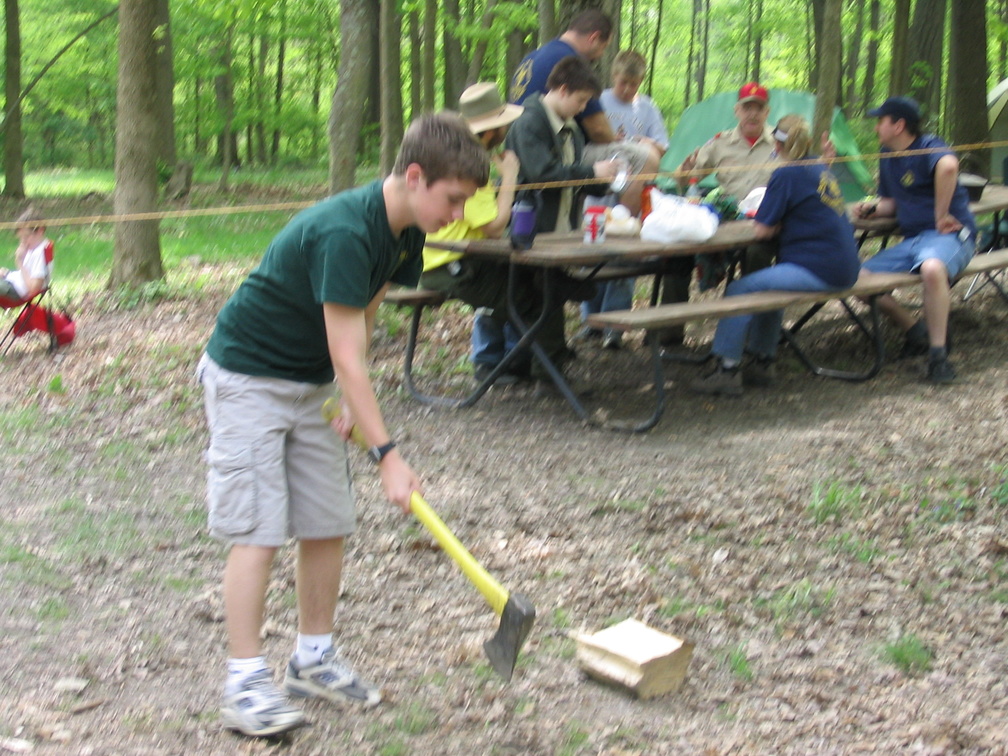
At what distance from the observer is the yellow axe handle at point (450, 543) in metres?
2.84

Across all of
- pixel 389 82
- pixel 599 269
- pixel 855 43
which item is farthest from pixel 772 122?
pixel 855 43

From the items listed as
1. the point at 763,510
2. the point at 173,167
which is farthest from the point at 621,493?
the point at 173,167

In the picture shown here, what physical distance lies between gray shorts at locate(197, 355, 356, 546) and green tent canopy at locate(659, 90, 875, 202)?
8481 mm

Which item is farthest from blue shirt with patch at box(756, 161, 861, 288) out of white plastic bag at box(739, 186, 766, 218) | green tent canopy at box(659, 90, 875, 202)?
green tent canopy at box(659, 90, 875, 202)

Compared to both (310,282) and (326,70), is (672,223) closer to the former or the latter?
(310,282)

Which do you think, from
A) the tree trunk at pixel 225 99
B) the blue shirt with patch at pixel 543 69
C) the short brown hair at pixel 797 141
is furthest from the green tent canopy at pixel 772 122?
the tree trunk at pixel 225 99

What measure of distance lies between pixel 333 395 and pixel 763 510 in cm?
221

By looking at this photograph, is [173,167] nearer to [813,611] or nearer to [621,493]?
[621,493]

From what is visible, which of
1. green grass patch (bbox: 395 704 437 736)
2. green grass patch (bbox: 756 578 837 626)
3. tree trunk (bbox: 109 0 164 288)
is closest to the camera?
green grass patch (bbox: 395 704 437 736)

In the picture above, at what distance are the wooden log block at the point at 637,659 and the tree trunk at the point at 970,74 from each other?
30.7 feet

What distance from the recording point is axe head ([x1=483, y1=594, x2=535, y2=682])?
9.45 ft

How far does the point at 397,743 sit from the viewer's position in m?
3.06

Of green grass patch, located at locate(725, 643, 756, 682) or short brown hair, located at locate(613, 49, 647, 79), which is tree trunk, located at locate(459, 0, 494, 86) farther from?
green grass patch, located at locate(725, 643, 756, 682)

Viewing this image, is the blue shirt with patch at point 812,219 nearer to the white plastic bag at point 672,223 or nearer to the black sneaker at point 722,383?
the white plastic bag at point 672,223
